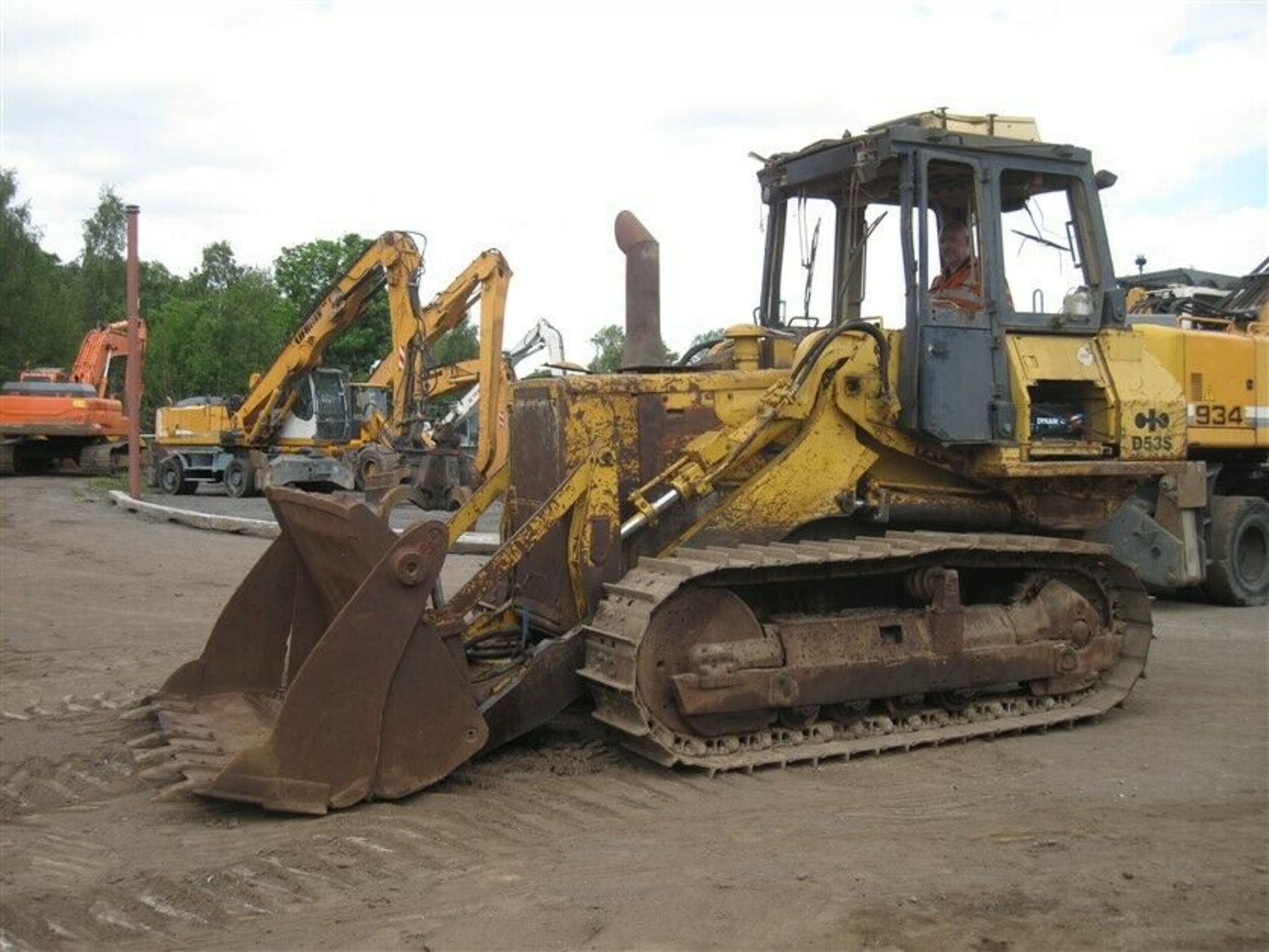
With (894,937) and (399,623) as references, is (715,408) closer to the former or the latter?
(399,623)

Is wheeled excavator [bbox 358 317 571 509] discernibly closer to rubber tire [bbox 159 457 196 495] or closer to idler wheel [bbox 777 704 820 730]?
rubber tire [bbox 159 457 196 495]

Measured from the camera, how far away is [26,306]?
47.8m

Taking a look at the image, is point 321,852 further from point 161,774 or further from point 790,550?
point 790,550

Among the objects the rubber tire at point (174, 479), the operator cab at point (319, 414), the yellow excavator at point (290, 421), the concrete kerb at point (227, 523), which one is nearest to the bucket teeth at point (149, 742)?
the concrete kerb at point (227, 523)

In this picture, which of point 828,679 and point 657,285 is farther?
point 657,285

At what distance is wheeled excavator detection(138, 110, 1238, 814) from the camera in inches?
223

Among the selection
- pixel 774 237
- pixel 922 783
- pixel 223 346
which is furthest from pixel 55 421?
pixel 922 783

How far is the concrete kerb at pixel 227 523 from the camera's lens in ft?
50.1

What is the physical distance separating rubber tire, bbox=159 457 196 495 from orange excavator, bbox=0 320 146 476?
12.5ft

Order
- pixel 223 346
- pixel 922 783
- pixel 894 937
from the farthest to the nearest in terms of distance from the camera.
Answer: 1. pixel 223 346
2. pixel 922 783
3. pixel 894 937

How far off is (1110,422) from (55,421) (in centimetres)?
2916

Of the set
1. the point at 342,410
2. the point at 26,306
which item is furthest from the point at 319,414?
the point at 26,306

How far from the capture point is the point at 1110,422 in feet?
24.3

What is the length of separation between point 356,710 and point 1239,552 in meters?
9.47
